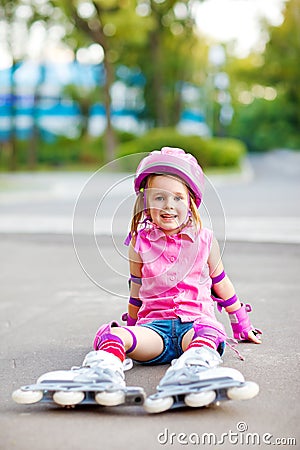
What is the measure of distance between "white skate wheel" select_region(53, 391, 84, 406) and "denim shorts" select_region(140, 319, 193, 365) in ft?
2.45

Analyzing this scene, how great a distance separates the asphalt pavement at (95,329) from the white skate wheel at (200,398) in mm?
56

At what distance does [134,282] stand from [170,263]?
219 mm

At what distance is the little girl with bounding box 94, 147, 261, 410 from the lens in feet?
11.9

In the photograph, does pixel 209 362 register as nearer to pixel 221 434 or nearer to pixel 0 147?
pixel 221 434

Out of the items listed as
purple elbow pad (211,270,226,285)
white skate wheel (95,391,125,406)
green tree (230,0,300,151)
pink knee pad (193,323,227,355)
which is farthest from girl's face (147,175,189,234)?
green tree (230,0,300,151)

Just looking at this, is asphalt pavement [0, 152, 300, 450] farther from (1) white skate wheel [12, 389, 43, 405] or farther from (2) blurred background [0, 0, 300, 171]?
(2) blurred background [0, 0, 300, 171]

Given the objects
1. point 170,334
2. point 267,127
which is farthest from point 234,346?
point 267,127

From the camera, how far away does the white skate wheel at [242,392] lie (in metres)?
2.87

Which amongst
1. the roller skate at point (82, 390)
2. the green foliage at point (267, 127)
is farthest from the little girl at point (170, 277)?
the green foliage at point (267, 127)

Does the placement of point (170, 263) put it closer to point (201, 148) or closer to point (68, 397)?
point (68, 397)

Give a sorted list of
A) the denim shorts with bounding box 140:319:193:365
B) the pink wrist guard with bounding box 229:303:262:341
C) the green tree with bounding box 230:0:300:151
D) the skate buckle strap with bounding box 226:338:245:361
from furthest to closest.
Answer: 1. the green tree with bounding box 230:0:300:151
2. the pink wrist guard with bounding box 229:303:262:341
3. the skate buckle strap with bounding box 226:338:245:361
4. the denim shorts with bounding box 140:319:193:365

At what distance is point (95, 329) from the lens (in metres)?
4.57

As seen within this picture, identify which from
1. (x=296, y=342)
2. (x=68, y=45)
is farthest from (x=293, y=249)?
(x=68, y=45)

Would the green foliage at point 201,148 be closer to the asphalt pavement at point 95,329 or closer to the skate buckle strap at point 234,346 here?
the asphalt pavement at point 95,329
